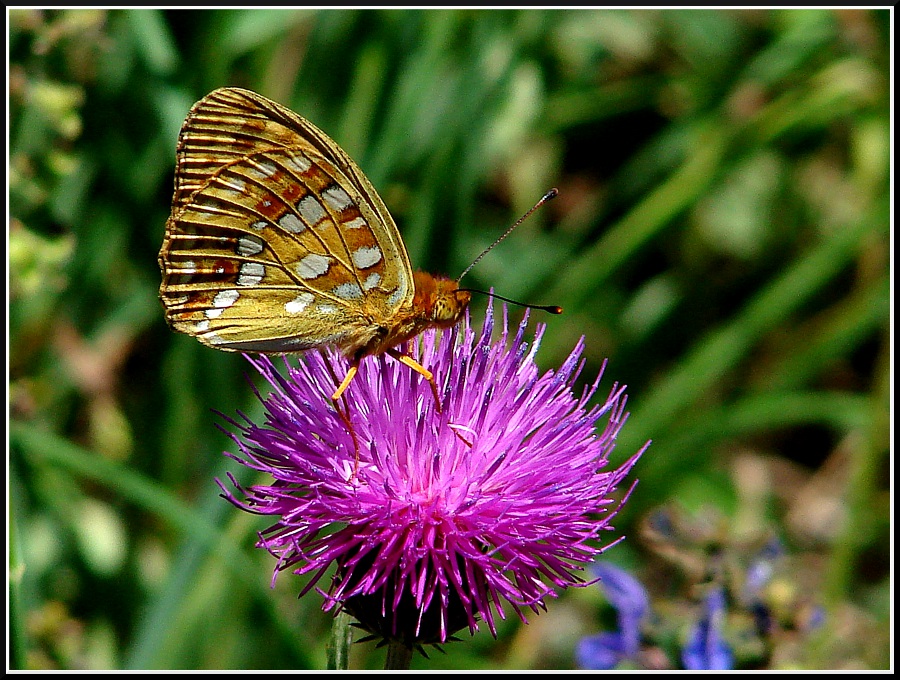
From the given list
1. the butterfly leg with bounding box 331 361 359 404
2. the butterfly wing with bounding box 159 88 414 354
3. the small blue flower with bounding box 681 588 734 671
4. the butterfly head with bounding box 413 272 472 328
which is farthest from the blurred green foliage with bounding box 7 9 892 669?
the butterfly head with bounding box 413 272 472 328

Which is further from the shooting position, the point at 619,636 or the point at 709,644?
the point at 619,636

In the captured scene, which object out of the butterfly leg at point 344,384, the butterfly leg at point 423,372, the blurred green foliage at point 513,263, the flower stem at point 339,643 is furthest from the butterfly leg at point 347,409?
the blurred green foliage at point 513,263

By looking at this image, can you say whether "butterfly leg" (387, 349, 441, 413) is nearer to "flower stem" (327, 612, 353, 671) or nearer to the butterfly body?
the butterfly body

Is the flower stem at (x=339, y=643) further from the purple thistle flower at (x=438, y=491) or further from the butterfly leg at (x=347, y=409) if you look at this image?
the butterfly leg at (x=347, y=409)

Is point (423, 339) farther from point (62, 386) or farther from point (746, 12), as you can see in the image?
point (746, 12)

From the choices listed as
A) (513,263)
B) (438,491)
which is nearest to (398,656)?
(438,491)

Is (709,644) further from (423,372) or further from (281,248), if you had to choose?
(281,248)

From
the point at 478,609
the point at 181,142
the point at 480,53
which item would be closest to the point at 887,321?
the point at 480,53
